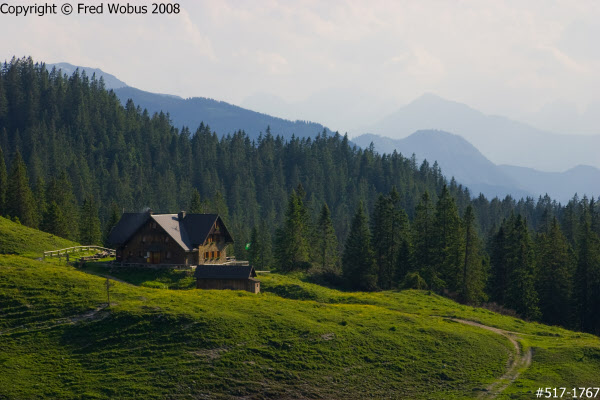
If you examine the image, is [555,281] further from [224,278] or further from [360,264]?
[224,278]

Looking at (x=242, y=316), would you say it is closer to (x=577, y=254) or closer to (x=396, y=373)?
(x=396, y=373)

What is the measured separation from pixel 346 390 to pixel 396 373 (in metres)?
5.08

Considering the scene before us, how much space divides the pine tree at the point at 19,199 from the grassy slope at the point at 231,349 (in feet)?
172

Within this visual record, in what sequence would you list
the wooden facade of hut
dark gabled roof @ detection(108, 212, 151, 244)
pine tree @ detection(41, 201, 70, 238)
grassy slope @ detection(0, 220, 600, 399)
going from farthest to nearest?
1. pine tree @ detection(41, 201, 70, 238)
2. dark gabled roof @ detection(108, 212, 151, 244)
3. the wooden facade of hut
4. grassy slope @ detection(0, 220, 600, 399)

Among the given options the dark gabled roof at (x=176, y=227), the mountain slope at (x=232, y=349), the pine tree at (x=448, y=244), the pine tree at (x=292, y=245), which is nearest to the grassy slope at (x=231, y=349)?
the mountain slope at (x=232, y=349)

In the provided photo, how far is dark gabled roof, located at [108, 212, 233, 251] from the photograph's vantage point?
7275 cm

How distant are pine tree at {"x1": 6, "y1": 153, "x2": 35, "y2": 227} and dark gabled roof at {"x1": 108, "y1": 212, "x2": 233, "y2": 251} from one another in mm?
37431

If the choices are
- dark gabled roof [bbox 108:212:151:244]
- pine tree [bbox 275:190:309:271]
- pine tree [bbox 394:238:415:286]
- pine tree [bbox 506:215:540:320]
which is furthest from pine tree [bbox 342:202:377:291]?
dark gabled roof [bbox 108:212:151:244]

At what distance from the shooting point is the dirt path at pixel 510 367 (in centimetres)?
4056

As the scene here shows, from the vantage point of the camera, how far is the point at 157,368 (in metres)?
38.8

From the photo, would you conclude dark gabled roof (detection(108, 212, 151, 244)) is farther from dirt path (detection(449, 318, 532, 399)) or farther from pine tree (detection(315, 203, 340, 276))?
dirt path (detection(449, 318, 532, 399))

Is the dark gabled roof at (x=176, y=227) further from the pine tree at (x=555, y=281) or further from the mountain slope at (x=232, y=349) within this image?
the pine tree at (x=555, y=281)

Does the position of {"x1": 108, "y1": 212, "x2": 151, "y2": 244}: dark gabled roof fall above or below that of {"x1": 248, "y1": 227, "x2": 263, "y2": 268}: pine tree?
above

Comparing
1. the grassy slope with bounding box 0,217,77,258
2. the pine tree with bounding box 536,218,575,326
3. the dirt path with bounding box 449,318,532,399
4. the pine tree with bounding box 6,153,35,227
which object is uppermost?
the pine tree with bounding box 6,153,35,227
